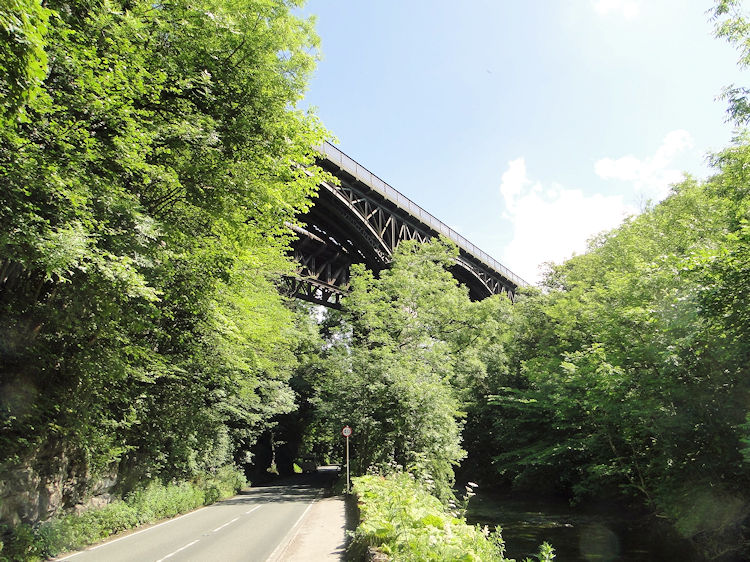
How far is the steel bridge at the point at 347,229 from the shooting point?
27.3 metres

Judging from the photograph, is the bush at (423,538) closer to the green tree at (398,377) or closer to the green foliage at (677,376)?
the green foliage at (677,376)

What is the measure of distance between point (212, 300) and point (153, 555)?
20.3 feet

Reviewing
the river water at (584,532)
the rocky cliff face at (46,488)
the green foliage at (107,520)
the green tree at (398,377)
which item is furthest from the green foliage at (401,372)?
the rocky cliff face at (46,488)

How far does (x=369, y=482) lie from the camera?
1392 centimetres

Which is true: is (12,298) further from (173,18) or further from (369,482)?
(369,482)

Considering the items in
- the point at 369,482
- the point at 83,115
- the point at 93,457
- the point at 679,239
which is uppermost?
the point at 679,239

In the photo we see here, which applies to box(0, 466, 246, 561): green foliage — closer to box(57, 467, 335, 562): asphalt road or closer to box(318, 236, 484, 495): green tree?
box(57, 467, 335, 562): asphalt road

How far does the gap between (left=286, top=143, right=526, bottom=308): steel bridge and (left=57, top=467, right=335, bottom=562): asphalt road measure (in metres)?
12.9

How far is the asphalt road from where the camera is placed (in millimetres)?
10219

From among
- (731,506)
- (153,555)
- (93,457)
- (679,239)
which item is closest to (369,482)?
(153,555)

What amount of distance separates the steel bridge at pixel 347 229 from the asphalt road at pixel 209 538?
508 inches

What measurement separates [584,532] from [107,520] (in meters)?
16.9

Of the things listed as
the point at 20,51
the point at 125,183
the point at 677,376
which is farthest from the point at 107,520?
the point at 677,376

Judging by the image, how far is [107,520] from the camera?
1289 cm
